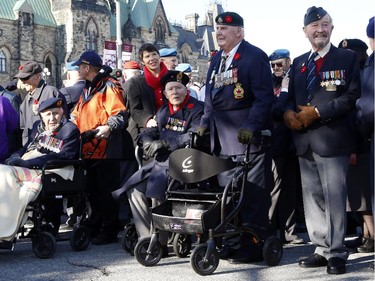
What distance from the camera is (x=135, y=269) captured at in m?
5.55

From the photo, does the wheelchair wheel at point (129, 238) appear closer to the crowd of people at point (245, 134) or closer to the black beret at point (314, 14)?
the crowd of people at point (245, 134)

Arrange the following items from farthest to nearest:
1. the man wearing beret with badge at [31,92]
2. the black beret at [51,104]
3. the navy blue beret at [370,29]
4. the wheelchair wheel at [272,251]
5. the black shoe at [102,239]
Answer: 1. the man wearing beret with badge at [31,92]
2. the black shoe at [102,239]
3. the black beret at [51,104]
4. the wheelchair wheel at [272,251]
5. the navy blue beret at [370,29]

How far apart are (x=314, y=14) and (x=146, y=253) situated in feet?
8.09

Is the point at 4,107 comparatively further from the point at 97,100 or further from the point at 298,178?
the point at 298,178

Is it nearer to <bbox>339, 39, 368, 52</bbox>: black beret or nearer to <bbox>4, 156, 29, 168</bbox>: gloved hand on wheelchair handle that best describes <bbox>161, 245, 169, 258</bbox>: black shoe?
<bbox>4, 156, 29, 168</bbox>: gloved hand on wheelchair handle

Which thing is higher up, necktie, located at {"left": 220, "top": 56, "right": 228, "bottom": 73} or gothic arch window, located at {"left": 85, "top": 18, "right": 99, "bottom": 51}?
gothic arch window, located at {"left": 85, "top": 18, "right": 99, "bottom": 51}

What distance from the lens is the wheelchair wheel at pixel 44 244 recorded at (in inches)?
242

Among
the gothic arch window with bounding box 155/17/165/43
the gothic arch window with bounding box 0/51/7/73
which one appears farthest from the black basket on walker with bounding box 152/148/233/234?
the gothic arch window with bounding box 155/17/165/43

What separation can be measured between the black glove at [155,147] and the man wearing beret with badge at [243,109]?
428 mm

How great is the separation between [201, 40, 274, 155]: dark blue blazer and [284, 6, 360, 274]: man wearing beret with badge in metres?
0.26

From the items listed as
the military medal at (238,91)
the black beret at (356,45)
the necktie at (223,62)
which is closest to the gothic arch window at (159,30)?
the black beret at (356,45)

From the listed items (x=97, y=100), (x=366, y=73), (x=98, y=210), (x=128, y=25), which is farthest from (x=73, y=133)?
(x=128, y=25)

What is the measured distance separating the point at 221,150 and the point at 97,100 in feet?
6.04

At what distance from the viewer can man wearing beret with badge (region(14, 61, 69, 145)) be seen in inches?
309
